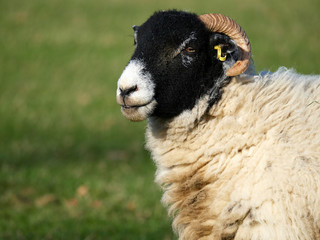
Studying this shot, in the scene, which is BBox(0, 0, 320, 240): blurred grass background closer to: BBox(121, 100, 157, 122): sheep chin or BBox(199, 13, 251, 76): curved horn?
BBox(199, 13, 251, 76): curved horn

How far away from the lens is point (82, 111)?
13.5 m

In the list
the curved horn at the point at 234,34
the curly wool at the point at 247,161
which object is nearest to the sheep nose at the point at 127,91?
the curly wool at the point at 247,161

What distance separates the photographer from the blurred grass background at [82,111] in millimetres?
6715

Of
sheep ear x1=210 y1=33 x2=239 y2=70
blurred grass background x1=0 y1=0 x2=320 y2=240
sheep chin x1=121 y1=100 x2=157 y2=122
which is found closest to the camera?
sheep chin x1=121 y1=100 x2=157 y2=122

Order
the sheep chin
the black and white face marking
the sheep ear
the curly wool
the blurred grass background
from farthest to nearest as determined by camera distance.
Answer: the blurred grass background
the sheep ear
the sheep chin
the black and white face marking
the curly wool

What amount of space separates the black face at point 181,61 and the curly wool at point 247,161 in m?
0.12

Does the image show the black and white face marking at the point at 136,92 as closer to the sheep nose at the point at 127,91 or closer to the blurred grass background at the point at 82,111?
the sheep nose at the point at 127,91

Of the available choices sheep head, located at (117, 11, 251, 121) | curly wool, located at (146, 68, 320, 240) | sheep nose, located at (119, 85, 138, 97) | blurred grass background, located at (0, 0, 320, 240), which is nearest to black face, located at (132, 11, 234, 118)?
sheep head, located at (117, 11, 251, 121)

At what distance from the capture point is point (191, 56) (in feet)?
13.6

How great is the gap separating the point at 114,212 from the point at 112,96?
8.60 metres

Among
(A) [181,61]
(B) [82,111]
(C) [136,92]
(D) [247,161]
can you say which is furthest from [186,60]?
(B) [82,111]

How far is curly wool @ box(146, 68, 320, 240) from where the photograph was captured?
11.9ft

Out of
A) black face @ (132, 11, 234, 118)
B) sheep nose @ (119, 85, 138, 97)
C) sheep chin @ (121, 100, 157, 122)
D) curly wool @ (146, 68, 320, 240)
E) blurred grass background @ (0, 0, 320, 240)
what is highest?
blurred grass background @ (0, 0, 320, 240)

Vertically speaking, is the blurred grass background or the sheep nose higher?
the blurred grass background
